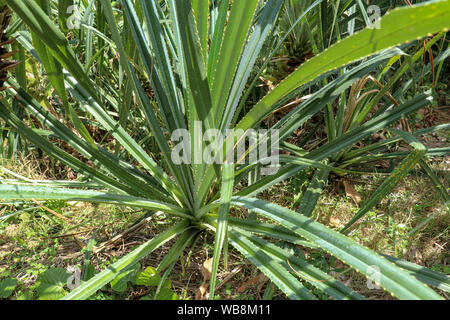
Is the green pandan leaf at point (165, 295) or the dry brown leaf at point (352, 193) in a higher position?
the dry brown leaf at point (352, 193)

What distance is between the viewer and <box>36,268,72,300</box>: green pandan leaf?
818 mm

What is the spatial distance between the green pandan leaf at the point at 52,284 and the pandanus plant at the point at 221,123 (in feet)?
0.78

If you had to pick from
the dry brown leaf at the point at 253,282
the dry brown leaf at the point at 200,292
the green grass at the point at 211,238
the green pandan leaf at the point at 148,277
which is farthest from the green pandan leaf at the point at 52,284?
A: the dry brown leaf at the point at 253,282

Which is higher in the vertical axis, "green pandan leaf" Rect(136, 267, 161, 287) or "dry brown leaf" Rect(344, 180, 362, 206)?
"dry brown leaf" Rect(344, 180, 362, 206)

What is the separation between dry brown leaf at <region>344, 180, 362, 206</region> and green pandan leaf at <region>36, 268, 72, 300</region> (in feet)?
3.06

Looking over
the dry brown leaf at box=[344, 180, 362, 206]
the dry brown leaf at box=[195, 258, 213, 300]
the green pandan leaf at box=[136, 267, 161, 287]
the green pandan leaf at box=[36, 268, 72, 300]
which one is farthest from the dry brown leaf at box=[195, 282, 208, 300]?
the dry brown leaf at box=[344, 180, 362, 206]

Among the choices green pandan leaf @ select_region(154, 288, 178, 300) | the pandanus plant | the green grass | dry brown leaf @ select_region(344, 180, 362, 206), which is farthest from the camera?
dry brown leaf @ select_region(344, 180, 362, 206)

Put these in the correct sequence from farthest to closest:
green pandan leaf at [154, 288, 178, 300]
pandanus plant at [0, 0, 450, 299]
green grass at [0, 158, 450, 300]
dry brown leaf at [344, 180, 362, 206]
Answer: dry brown leaf at [344, 180, 362, 206] < green grass at [0, 158, 450, 300] < green pandan leaf at [154, 288, 178, 300] < pandanus plant at [0, 0, 450, 299]

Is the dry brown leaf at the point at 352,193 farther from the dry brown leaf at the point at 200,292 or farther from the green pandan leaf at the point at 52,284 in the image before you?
the green pandan leaf at the point at 52,284

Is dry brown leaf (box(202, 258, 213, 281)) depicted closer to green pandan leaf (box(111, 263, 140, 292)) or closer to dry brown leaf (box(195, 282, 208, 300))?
dry brown leaf (box(195, 282, 208, 300))

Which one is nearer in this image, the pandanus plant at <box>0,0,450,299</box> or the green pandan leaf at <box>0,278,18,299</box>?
the pandanus plant at <box>0,0,450,299</box>

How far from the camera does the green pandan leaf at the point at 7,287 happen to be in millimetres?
863

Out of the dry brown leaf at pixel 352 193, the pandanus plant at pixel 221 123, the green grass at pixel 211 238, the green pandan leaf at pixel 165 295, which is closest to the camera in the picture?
the pandanus plant at pixel 221 123
